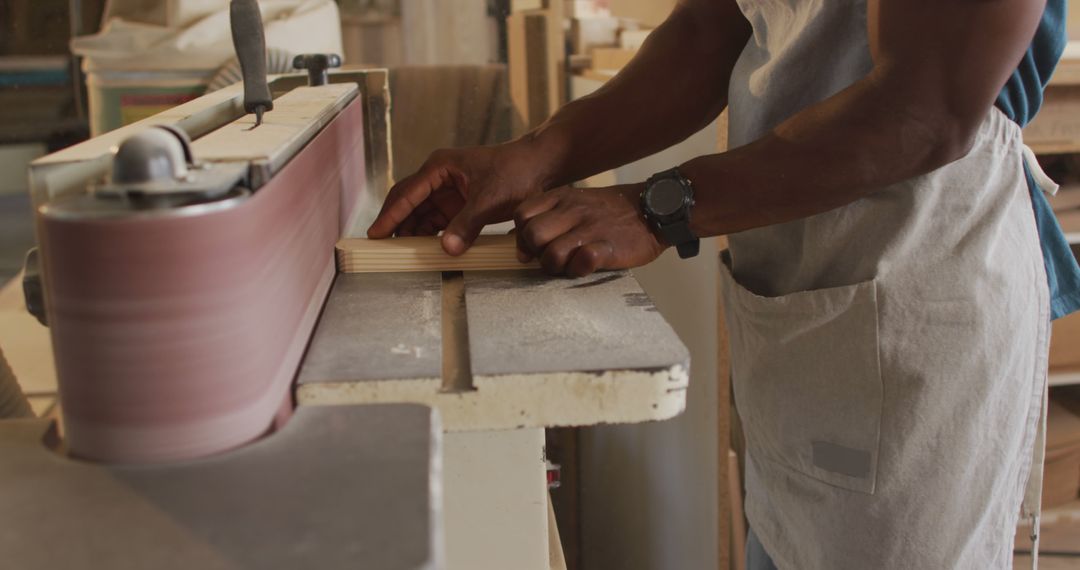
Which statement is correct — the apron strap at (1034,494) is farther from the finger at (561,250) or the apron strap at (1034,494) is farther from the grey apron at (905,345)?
the finger at (561,250)

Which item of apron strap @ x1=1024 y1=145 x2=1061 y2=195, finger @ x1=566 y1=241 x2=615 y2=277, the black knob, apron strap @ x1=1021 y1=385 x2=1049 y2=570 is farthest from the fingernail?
apron strap @ x1=1021 y1=385 x2=1049 y2=570

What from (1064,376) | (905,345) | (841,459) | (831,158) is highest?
(831,158)

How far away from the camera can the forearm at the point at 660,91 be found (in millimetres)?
1264

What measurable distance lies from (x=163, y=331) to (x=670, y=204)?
0.50m

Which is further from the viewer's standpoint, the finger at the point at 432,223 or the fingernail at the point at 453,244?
the finger at the point at 432,223

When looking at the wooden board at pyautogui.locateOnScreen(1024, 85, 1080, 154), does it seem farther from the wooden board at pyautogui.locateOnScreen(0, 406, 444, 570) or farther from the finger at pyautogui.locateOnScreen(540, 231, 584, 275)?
the wooden board at pyautogui.locateOnScreen(0, 406, 444, 570)

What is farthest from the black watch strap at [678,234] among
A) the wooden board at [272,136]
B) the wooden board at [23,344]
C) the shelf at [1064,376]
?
the shelf at [1064,376]

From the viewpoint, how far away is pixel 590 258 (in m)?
0.92

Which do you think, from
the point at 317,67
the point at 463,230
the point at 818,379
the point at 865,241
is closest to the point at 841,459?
the point at 818,379

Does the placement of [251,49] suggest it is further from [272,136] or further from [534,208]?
[534,208]

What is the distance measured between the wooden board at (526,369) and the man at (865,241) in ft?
0.46

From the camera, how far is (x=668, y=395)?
27.9 inches

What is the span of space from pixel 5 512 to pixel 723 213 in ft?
2.16

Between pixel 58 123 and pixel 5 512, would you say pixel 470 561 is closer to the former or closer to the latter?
pixel 5 512
